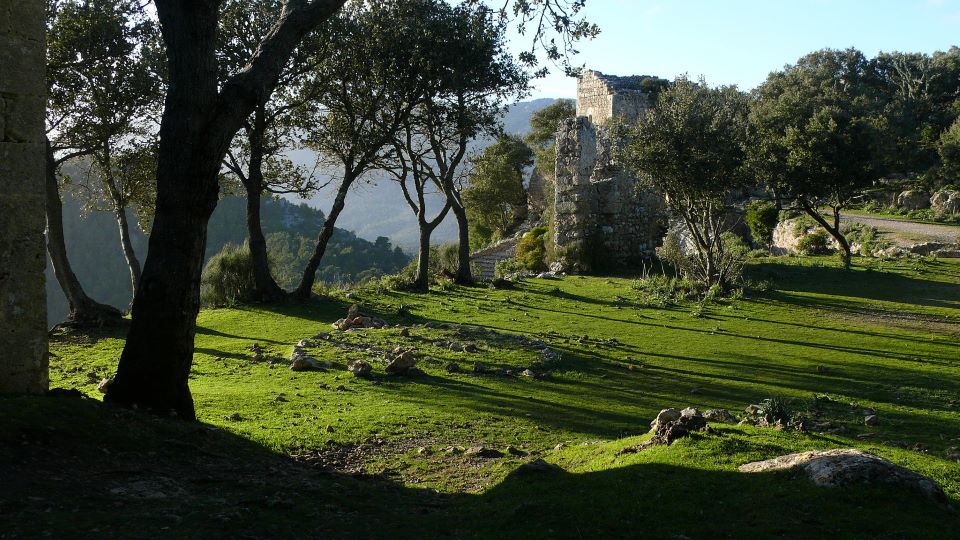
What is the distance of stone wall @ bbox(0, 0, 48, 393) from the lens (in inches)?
273

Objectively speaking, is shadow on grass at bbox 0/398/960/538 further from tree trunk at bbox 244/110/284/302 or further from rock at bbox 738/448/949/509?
tree trunk at bbox 244/110/284/302

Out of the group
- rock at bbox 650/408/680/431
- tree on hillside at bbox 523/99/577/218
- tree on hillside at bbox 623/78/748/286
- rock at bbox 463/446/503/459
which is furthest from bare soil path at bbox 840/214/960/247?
rock at bbox 463/446/503/459

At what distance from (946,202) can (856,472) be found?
134 feet

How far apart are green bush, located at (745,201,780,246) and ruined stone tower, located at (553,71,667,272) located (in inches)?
254

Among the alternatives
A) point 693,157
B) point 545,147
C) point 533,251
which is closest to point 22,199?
point 693,157

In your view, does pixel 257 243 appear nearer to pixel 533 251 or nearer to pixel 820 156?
pixel 533 251

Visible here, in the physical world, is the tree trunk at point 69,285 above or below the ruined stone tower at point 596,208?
below

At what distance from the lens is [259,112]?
21.3 meters

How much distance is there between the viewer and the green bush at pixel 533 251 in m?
31.2

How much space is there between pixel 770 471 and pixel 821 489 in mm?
532

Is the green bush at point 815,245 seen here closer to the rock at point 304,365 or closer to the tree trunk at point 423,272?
the tree trunk at point 423,272

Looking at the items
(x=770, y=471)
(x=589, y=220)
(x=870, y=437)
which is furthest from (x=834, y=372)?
(x=589, y=220)

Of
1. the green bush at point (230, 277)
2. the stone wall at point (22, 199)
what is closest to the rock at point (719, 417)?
the stone wall at point (22, 199)

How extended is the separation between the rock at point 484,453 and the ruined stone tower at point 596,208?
68.1 feet
